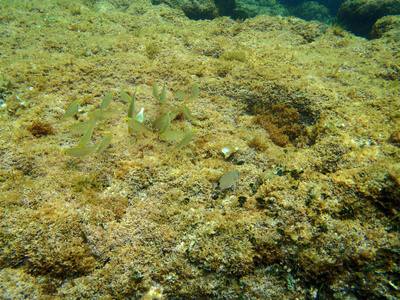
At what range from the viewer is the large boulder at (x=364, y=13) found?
10805 mm

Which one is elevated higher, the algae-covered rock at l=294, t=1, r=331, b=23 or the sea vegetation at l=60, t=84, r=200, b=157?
the algae-covered rock at l=294, t=1, r=331, b=23

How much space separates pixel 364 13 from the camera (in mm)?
11445

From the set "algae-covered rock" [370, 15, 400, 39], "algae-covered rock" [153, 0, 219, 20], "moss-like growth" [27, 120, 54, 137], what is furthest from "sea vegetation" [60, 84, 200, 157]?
"algae-covered rock" [153, 0, 219, 20]

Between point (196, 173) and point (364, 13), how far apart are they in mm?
16086

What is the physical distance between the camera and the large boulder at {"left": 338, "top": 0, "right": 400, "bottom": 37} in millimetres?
10805

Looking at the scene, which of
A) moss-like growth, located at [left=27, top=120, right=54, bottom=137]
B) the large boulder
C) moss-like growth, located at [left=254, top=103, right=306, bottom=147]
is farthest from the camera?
the large boulder

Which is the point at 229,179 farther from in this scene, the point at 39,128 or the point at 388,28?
the point at 388,28

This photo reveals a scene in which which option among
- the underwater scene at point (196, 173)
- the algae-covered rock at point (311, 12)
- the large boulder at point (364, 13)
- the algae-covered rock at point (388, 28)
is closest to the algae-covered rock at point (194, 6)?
the underwater scene at point (196, 173)

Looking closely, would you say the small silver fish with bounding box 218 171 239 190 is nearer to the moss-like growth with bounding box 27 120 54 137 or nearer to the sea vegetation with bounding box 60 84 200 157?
the sea vegetation with bounding box 60 84 200 157

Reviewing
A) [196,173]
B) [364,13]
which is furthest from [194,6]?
[196,173]

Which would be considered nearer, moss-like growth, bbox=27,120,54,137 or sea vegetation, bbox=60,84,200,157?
sea vegetation, bbox=60,84,200,157

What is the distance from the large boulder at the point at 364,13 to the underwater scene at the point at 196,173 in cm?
876

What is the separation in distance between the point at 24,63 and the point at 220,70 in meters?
5.08

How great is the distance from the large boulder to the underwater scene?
876cm
